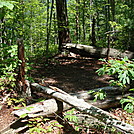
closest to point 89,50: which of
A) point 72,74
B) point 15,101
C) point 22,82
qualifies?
point 72,74

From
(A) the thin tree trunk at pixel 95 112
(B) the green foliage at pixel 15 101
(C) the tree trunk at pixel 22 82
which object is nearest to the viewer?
(A) the thin tree trunk at pixel 95 112

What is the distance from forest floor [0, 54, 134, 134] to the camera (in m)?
4.82

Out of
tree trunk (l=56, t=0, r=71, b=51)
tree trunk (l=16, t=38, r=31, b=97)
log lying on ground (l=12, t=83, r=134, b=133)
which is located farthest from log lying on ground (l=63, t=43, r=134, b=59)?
log lying on ground (l=12, t=83, r=134, b=133)

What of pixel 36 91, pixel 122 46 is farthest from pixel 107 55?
pixel 36 91

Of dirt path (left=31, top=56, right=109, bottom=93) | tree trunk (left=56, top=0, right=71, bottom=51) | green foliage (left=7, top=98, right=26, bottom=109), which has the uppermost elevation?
tree trunk (left=56, top=0, right=71, bottom=51)

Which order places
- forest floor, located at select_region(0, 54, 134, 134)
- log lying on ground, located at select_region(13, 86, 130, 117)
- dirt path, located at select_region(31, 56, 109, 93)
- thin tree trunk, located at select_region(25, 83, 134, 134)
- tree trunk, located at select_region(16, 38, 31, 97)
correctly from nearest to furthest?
thin tree trunk, located at select_region(25, 83, 134, 134) → log lying on ground, located at select_region(13, 86, 130, 117) → tree trunk, located at select_region(16, 38, 31, 97) → forest floor, located at select_region(0, 54, 134, 134) → dirt path, located at select_region(31, 56, 109, 93)

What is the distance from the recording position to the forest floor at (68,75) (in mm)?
4816

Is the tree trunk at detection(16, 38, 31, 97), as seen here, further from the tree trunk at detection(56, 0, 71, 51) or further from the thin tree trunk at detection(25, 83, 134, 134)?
the tree trunk at detection(56, 0, 71, 51)

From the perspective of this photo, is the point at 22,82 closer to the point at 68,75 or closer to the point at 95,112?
the point at 95,112

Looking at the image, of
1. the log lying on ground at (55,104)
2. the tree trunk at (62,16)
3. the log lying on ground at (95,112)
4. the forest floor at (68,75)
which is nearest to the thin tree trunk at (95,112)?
the log lying on ground at (95,112)

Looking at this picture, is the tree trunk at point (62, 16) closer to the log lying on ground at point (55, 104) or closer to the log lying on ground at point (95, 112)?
the log lying on ground at point (55, 104)

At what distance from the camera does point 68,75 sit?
243 inches

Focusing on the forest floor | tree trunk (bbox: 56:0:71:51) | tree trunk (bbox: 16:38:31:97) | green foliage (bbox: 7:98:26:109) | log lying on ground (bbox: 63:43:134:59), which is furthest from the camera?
tree trunk (bbox: 56:0:71:51)

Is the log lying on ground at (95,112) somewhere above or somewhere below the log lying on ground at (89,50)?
below
